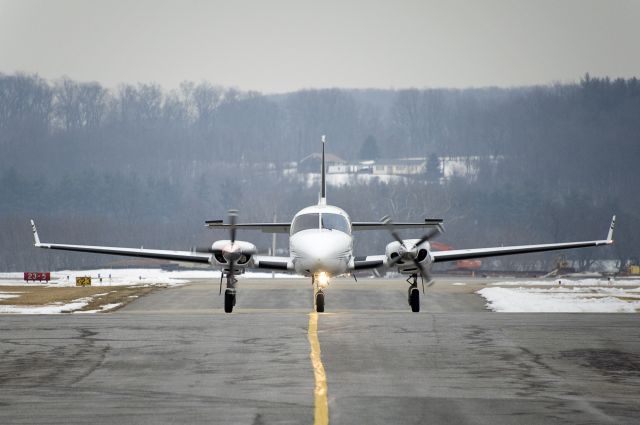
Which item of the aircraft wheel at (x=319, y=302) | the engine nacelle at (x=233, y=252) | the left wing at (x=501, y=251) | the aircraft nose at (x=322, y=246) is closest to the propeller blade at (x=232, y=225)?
the engine nacelle at (x=233, y=252)

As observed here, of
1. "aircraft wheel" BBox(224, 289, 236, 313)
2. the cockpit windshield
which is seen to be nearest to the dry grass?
"aircraft wheel" BBox(224, 289, 236, 313)

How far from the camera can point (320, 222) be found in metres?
35.6

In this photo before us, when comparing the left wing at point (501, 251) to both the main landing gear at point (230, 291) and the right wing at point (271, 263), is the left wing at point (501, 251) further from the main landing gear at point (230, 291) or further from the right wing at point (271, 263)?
the main landing gear at point (230, 291)

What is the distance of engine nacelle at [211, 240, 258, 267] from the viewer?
35.6 meters

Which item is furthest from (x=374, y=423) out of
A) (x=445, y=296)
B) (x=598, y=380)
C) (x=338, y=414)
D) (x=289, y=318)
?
(x=445, y=296)

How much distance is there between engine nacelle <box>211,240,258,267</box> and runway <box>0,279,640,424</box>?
5783 mm

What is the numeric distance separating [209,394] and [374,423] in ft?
10.4

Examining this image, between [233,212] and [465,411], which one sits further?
[233,212]

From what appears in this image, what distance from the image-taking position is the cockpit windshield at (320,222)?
117ft

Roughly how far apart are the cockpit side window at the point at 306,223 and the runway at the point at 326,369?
6.18m

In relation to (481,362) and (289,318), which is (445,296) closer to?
(289,318)

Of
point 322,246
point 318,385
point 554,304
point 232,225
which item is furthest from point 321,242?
point 554,304

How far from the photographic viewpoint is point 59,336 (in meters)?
23.7

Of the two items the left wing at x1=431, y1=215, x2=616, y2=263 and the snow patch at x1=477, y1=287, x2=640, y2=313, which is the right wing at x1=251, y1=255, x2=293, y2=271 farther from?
the snow patch at x1=477, y1=287, x2=640, y2=313
